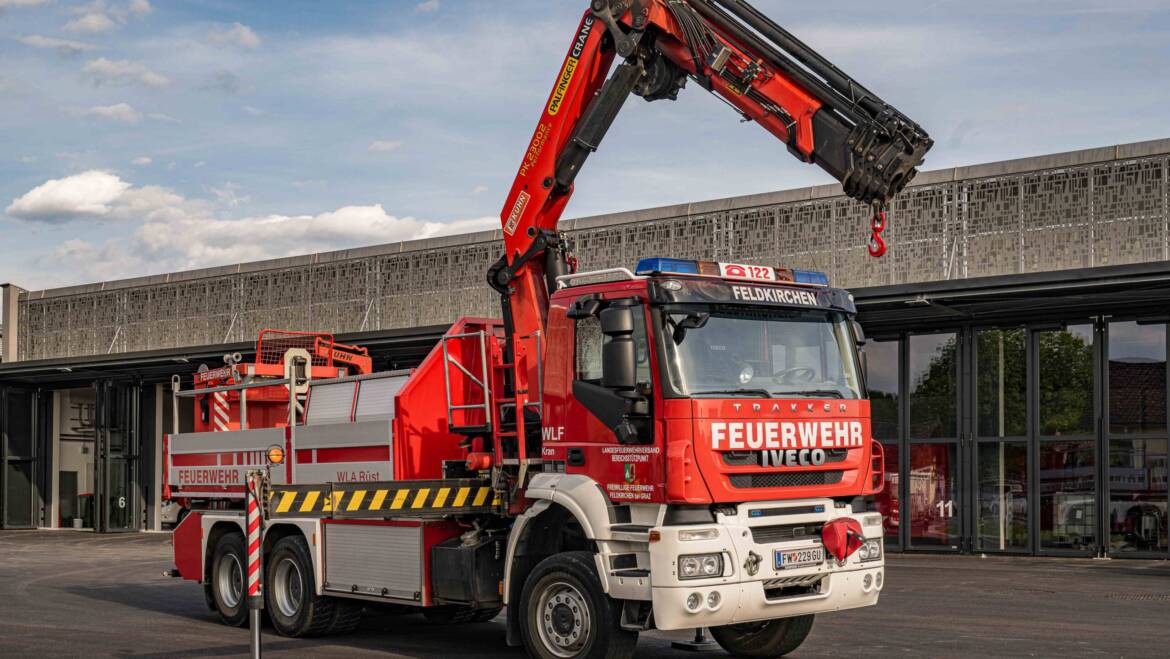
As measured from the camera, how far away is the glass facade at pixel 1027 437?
22.1 meters

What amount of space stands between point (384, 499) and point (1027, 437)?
47.8ft

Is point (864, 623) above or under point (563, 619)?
under

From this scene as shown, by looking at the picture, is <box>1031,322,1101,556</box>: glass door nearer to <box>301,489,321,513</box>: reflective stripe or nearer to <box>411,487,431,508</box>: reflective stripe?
<box>411,487,431,508</box>: reflective stripe

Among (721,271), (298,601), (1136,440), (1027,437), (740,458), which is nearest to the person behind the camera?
(740,458)

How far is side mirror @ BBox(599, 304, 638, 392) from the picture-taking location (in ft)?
31.6

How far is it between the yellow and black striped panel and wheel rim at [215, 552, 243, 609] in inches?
69.0

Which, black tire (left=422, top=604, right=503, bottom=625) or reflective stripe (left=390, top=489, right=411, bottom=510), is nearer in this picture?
reflective stripe (left=390, top=489, right=411, bottom=510)

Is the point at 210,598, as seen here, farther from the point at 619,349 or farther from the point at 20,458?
the point at 20,458

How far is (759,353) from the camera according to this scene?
405 inches

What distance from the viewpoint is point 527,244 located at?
12258mm

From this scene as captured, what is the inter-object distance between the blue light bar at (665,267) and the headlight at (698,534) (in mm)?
1985

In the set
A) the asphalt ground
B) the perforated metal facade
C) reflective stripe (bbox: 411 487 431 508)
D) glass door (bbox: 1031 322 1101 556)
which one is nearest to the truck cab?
reflective stripe (bbox: 411 487 431 508)

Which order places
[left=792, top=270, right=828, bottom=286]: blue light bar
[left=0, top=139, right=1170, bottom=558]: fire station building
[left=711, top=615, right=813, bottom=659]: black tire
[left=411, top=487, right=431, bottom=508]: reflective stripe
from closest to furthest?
[left=792, top=270, right=828, bottom=286]: blue light bar
[left=711, top=615, right=813, bottom=659]: black tire
[left=411, top=487, right=431, bottom=508]: reflective stripe
[left=0, top=139, right=1170, bottom=558]: fire station building

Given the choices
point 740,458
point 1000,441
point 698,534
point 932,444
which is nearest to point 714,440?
point 740,458
